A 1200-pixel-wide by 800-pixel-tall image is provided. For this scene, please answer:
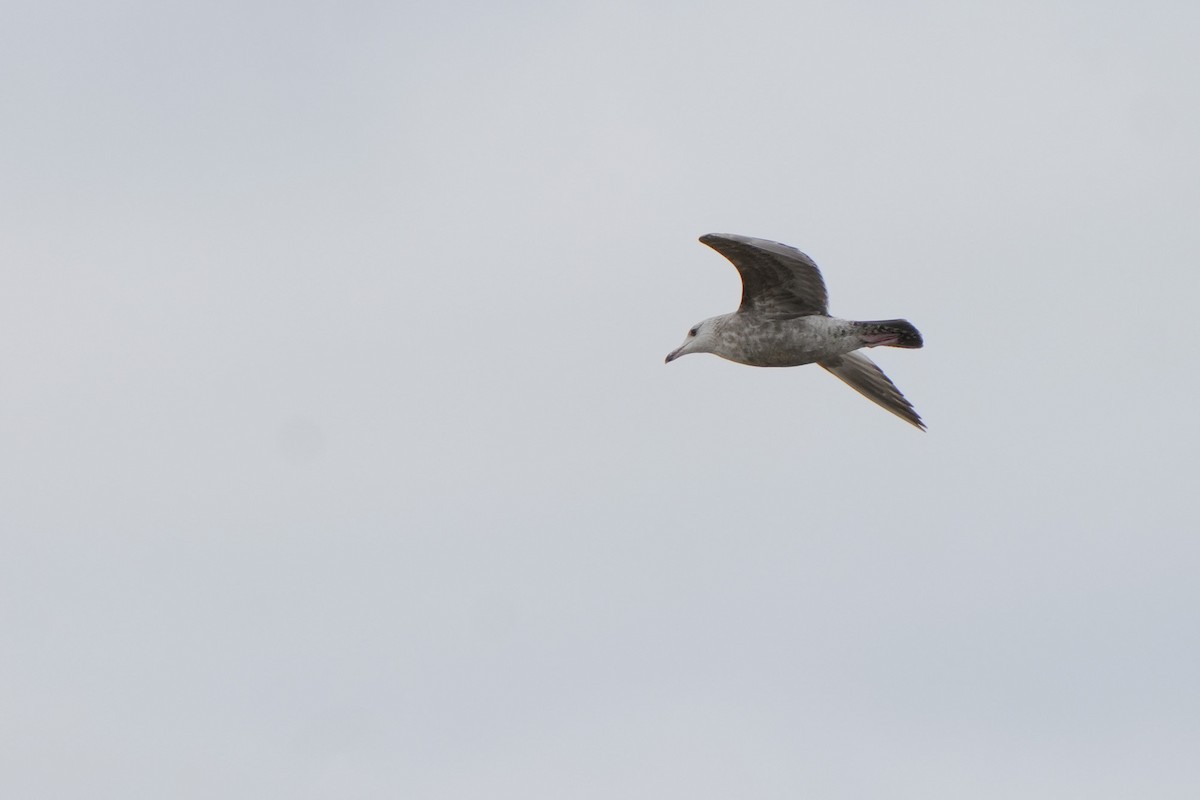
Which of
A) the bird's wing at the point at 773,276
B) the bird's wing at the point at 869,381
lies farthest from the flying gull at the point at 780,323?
the bird's wing at the point at 869,381

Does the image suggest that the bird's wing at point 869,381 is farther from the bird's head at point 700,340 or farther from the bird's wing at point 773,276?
the bird's wing at point 773,276

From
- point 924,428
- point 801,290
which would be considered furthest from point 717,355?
point 924,428

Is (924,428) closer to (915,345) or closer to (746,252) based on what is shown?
(915,345)

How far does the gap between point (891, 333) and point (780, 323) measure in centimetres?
138

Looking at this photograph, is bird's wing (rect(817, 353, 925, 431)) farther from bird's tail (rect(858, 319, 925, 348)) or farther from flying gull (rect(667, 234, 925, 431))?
bird's tail (rect(858, 319, 925, 348))

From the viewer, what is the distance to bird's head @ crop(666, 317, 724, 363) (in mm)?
26500

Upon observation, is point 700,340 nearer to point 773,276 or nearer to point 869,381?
point 773,276

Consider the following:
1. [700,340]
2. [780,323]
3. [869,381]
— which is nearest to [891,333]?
[780,323]

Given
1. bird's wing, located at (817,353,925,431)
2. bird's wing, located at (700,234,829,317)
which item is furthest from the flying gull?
bird's wing, located at (817,353,925,431)

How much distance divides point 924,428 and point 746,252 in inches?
190

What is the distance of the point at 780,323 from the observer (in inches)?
1014

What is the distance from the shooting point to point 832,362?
28156 millimetres

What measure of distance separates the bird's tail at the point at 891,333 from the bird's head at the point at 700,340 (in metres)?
2.00

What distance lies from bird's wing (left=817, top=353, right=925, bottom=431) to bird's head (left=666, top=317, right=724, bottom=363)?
7.77 ft
